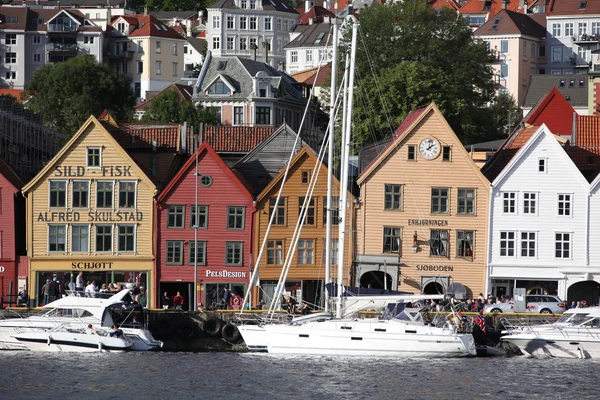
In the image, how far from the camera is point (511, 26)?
17962 cm

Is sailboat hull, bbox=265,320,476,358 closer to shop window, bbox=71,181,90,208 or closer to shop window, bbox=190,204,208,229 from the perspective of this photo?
shop window, bbox=190,204,208,229

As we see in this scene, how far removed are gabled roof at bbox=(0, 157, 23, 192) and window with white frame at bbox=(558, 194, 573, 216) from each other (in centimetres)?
2957

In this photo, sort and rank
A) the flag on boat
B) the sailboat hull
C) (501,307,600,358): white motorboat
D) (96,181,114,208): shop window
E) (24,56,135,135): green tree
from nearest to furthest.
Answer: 1. the sailboat hull
2. (501,307,600,358): white motorboat
3. the flag on boat
4. (96,181,114,208): shop window
5. (24,56,135,135): green tree

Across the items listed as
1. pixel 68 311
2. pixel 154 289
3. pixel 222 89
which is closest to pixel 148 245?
pixel 154 289

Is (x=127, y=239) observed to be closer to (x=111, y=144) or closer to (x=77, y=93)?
(x=111, y=144)

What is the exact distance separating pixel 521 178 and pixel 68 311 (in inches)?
1107

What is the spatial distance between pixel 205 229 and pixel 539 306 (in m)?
18.8

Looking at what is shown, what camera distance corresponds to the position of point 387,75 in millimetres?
109438

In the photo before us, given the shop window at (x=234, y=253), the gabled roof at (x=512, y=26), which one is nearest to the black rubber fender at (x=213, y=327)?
the shop window at (x=234, y=253)

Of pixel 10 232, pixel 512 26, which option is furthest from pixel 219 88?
pixel 10 232

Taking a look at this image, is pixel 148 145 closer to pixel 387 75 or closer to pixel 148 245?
pixel 148 245

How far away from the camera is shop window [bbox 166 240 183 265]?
8556cm

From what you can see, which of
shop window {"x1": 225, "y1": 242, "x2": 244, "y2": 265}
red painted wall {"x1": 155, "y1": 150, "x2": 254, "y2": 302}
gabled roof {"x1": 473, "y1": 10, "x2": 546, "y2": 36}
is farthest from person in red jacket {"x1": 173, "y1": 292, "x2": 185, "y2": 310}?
gabled roof {"x1": 473, "y1": 10, "x2": 546, "y2": 36}

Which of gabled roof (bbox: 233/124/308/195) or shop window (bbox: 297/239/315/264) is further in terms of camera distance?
gabled roof (bbox: 233/124/308/195)
